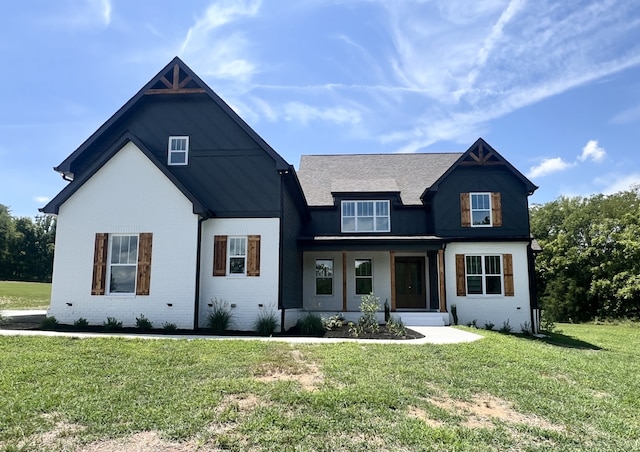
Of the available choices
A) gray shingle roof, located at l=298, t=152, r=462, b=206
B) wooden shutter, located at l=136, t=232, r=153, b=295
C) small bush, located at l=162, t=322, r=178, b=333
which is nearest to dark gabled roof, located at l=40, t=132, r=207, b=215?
wooden shutter, located at l=136, t=232, r=153, b=295

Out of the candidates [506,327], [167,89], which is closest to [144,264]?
[167,89]

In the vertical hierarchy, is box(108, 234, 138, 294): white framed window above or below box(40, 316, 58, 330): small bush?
above

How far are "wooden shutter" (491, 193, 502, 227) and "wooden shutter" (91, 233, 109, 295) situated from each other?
14.1 meters

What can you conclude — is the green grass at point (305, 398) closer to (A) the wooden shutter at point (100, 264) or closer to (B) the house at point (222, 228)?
(A) the wooden shutter at point (100, 264)

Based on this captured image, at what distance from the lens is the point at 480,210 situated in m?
16.8

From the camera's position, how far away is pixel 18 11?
10.7 m

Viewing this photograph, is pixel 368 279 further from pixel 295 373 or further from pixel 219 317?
pixel 295 373

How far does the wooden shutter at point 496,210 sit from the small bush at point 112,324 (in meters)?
13.9

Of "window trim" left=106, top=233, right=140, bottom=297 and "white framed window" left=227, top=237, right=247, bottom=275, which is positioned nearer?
"window trim" left=106, top=233, right=140, bottom=297

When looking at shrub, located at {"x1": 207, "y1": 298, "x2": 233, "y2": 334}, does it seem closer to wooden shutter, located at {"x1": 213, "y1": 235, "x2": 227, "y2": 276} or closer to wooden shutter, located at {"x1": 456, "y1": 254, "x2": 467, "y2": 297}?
wooden shutter, located at {"x1": 213, "y1": 235, "x2": 227, "y2": 276}

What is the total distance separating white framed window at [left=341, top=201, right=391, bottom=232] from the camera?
18.1 metres

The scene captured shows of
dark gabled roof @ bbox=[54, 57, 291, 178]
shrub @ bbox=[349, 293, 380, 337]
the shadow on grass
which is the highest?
dark gabled roof @ bbox=[54, 57, 291, 178]

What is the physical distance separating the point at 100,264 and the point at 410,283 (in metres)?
12.2

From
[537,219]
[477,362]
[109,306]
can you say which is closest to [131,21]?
[109,306]
